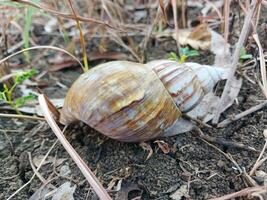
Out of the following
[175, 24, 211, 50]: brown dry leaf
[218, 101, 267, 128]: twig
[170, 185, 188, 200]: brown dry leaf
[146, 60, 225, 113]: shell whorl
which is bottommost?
[170, 185, 188, 200]: brown dry leaf

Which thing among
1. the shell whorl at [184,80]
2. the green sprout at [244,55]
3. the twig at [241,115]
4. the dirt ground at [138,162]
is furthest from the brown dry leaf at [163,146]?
the green sprout at [244,55]

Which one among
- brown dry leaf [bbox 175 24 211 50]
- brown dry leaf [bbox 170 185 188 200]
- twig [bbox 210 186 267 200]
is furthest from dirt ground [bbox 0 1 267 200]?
brown dry leaf [bbox 175 24 211 50]

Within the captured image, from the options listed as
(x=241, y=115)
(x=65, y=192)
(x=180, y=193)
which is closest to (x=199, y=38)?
(x=241, y=115)

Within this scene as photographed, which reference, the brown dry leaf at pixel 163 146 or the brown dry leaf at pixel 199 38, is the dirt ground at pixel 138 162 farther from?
the brown dry leaf at pixel 199 38

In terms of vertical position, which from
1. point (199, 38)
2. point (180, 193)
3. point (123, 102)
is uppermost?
point (123, 102)

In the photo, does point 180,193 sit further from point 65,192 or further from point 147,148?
point 65,192

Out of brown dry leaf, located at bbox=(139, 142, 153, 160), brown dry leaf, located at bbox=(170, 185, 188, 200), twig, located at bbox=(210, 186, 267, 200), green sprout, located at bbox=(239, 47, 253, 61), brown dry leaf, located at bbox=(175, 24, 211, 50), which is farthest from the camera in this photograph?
brown dry leaf, located at bbox=(175, 24, 211, 50)

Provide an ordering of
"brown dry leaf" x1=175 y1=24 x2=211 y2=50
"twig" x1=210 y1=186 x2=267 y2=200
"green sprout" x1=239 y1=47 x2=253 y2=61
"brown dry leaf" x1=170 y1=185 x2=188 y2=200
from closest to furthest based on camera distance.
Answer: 1. "twig" x1=210 y1=186 x2=267 y2=200
2. "brown dry leaf" x1=170 y1=185 x2=188 y2=200
3. "green sprout" x1=239 y1=47 x2=253 y2=61
4. "brown dry leaf" x1=175 y1=24 x2=211 y2=50

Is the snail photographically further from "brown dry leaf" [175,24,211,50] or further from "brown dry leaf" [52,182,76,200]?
"brown dry leaf" [175,24,211,50]
